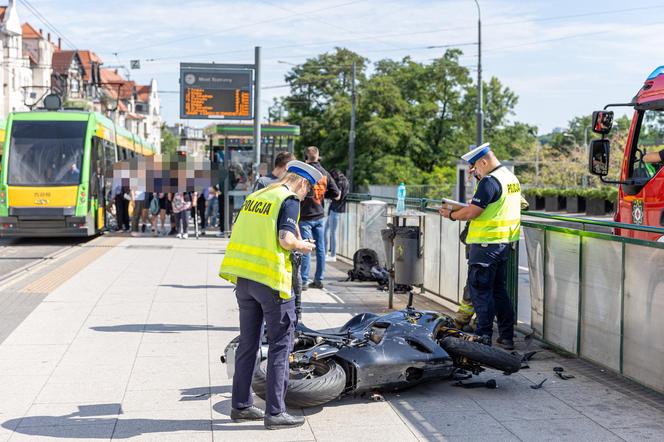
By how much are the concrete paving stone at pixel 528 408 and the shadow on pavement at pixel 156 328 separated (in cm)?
344

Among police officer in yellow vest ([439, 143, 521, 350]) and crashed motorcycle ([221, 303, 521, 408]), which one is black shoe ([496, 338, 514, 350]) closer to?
police officer in yellow vest ([439, 143, 521, 350])

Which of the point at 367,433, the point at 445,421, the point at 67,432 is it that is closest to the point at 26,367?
the point at 67,432

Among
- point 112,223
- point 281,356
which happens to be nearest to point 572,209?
point 112,223

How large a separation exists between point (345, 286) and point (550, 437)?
23.7 feet

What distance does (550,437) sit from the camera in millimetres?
5293

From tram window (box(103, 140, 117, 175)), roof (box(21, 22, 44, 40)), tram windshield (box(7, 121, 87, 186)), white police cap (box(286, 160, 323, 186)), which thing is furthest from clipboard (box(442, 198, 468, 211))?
roof (box(21, 22, 44, 40))

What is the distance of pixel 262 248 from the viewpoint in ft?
17.5

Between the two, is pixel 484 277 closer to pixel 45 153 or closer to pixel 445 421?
pixel 445 421

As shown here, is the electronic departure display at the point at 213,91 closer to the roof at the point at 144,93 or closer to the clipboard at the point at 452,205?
the clipboard at the point at 452,205

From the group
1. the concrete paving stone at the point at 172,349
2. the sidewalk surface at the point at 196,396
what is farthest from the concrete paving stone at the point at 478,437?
the concrete paving stone at the point at 172,349

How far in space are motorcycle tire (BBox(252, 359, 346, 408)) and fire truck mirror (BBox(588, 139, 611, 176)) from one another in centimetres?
487

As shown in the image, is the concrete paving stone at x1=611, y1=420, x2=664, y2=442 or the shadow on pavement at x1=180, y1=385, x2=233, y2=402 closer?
the concrete paving stone at x1=611, y1=420, x2=664, y2=442

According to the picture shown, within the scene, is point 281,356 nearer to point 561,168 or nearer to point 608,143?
point 608,143

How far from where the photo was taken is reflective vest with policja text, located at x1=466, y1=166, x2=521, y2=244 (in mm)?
7531
